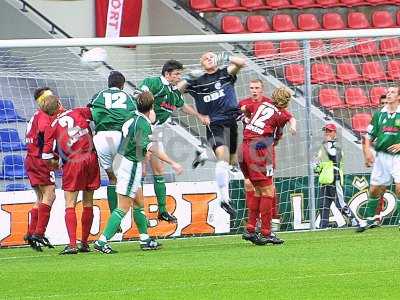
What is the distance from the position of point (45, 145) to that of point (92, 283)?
139 inches

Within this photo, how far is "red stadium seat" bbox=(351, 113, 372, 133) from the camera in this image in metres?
17.5

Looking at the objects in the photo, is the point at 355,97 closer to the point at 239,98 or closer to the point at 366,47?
the point at 366,47

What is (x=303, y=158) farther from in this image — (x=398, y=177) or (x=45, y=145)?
(x=45, y=145)

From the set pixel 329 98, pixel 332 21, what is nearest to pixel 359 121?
pixel 329 98

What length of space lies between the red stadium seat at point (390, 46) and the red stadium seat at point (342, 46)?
45 centimetres

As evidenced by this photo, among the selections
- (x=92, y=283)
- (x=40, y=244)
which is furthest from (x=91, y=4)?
(x=92, y=283)

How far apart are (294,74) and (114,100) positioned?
13.1 feet

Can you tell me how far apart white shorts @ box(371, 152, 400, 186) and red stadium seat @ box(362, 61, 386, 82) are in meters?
2.82

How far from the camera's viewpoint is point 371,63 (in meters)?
17.6

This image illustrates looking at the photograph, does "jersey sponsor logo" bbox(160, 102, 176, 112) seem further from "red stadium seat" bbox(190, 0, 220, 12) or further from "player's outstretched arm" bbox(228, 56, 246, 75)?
"red stadium seat" bbox(190, 0, 220, 12)

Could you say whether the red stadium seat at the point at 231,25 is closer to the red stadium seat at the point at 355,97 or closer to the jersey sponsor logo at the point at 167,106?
the red stadium seat at the point at 355,97

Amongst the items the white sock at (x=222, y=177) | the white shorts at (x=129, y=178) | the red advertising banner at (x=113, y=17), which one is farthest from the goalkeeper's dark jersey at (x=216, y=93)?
the red advertising banner at (x=113, y=17)

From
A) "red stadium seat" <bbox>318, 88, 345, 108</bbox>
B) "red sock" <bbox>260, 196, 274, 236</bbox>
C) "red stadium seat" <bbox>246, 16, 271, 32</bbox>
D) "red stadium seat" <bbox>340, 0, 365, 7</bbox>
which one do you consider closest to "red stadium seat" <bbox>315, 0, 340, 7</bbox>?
"red stadium seat" <bbox>340, 0, 365, 7</bbox>

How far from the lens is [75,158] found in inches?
524
